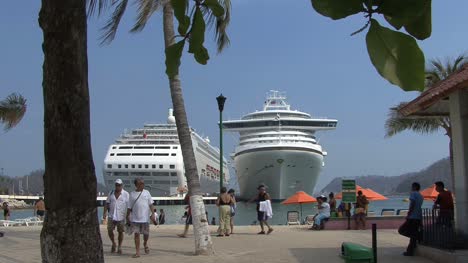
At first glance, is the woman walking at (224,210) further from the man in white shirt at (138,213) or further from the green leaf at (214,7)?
the green leaf at (214,7)

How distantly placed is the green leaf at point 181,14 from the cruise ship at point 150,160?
67.0m

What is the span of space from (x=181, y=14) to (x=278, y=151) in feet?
173

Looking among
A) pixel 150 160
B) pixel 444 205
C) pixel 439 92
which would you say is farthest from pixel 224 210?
pixel 150 160

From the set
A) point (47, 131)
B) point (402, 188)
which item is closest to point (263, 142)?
point (47, 131)

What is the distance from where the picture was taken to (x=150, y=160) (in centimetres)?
6975

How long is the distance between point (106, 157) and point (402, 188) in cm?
7686

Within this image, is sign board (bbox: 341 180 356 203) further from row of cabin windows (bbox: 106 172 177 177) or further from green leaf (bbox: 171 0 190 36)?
row of cabin windows (bbox: 106 172 177 177)

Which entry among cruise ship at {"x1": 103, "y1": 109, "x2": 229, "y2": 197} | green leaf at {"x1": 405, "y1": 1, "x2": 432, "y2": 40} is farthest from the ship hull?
green leaf at {"x1": 405, "y1": 1, "x2": 432, "y2": 40}

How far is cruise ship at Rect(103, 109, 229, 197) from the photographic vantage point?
229ft

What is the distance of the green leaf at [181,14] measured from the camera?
1713mm

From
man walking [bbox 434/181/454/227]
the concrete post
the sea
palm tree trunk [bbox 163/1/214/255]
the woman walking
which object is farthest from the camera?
the sea

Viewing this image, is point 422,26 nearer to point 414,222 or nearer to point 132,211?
point 414,222

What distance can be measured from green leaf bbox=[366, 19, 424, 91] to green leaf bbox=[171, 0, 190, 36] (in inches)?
24.0

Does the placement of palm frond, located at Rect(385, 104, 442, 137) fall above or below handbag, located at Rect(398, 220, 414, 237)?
above
